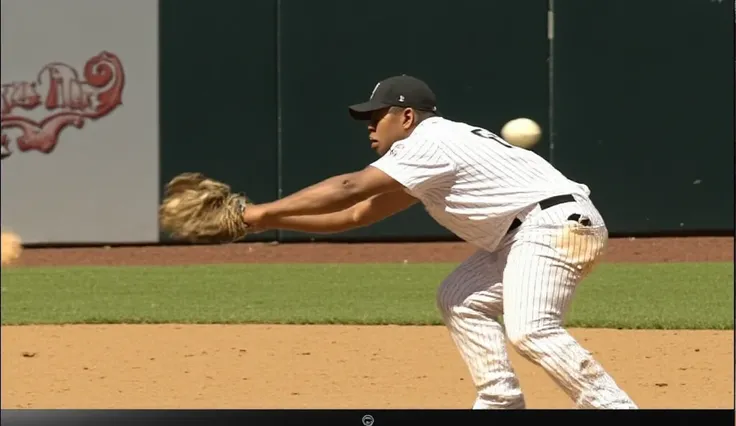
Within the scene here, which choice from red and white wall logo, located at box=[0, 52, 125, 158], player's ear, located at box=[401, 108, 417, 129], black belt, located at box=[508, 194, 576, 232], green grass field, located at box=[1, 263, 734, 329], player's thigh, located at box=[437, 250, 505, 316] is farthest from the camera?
red and white wall logo, located at box=[0, 52, 125, 158]

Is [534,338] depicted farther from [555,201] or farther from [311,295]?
[311,295]

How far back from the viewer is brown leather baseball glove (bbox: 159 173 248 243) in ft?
15.5

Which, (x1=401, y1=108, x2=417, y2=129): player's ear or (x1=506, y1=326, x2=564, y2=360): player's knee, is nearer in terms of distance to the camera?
(x1=506, y1=326, x2=564, y2=360): player's knee

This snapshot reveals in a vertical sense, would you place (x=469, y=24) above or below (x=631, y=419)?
above

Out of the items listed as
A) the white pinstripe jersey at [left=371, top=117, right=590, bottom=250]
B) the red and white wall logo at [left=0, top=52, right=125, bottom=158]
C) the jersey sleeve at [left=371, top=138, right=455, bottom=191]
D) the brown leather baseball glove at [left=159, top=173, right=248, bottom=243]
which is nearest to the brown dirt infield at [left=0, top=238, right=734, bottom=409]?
the white pinstripe jersey at [left=371, top=117, right=590, bottom=250]

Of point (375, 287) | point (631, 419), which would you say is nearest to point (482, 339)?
point (631, 419)

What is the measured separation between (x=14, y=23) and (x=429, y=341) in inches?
407

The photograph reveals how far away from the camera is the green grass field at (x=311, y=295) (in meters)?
10.0

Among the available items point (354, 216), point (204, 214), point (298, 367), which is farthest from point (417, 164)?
point (298, 367)

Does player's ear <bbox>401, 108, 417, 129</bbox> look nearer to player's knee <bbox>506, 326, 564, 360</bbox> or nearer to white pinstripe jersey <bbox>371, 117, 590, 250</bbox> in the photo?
white pinstripe jersey <bbox>371, 117, 590, 250</bbox>

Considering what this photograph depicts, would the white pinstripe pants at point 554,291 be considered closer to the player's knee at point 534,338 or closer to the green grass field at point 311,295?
the player's knee at point 534,338

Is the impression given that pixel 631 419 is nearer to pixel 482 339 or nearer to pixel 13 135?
pixel 482 339

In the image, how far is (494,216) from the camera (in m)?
4.92

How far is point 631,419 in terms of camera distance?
15.4 feet
